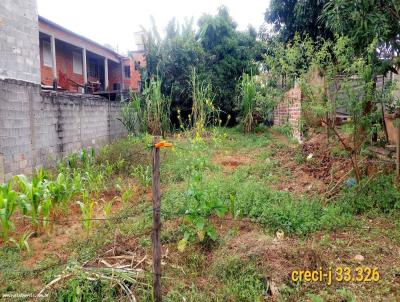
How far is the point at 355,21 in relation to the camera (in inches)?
139

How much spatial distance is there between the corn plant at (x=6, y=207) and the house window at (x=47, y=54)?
1097 centimetres

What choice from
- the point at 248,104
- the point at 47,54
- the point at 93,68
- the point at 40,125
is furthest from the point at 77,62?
the point at 40,125

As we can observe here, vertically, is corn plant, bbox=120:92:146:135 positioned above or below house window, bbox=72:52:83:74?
below

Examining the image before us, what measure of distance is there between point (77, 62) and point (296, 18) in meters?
10.8

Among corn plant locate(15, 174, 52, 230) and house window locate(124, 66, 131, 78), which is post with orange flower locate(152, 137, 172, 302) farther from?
house window locate(124, 66, 131, 78)

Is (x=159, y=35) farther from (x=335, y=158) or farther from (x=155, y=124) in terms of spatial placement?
(x=335, y=158)

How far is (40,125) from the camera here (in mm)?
4996

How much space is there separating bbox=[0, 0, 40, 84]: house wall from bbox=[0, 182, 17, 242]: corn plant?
470cm

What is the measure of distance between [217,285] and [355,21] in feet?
10.7

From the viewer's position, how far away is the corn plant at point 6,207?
9.02 ft

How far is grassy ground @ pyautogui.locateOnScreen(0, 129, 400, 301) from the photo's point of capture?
208 centimetres

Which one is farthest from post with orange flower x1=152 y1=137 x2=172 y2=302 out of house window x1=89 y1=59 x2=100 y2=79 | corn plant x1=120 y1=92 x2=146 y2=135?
house window x1=89 y1=59 x2=100 y2=79

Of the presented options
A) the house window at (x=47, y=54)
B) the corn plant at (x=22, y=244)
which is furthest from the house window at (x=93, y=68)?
the corn plant at (x=22, y=244)

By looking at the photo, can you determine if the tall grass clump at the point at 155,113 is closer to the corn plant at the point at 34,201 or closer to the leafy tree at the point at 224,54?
the leafy tree at the point at 224,54
